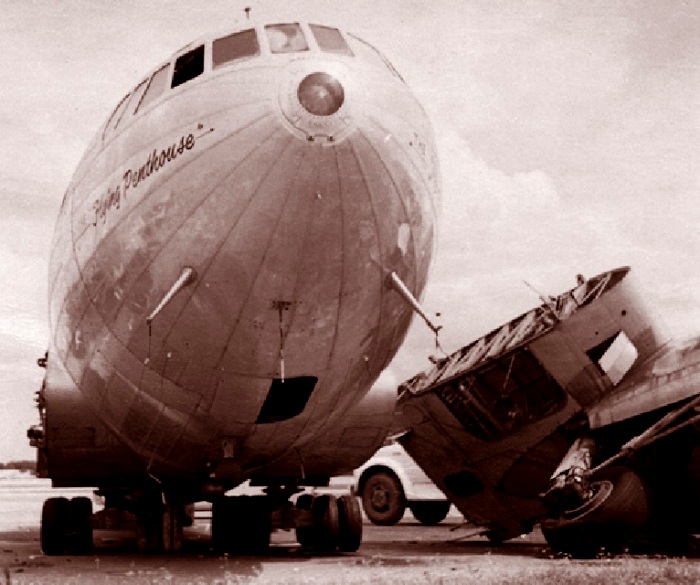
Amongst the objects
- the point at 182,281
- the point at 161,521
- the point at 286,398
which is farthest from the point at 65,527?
the point at 182,281

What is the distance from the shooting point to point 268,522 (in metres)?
12.3

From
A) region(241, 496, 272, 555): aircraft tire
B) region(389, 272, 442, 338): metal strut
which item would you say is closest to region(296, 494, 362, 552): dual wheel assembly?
region(241, 496, 272, 555): aircraft tire

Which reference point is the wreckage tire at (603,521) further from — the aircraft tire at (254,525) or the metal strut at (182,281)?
the metal strut at (182,281)

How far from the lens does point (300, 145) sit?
7367 millimetres

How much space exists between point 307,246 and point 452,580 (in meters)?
3.23

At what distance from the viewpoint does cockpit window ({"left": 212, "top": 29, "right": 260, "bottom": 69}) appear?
26.4ft

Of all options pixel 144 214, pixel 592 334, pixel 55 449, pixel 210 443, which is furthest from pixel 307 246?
pixel 592 334

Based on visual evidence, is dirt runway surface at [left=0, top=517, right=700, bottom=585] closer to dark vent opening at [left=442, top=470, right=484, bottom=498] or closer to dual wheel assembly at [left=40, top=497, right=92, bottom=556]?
dual wheel assembly at [left=40, top=497, right=92, bottom=556]

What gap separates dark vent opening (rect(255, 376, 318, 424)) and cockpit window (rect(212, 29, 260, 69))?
2897 millimetres

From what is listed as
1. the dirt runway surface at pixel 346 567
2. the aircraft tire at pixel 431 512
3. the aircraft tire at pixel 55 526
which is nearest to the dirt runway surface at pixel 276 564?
the dirt runway surface at pixel 346 567

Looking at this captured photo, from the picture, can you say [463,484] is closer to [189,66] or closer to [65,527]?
[65,527]

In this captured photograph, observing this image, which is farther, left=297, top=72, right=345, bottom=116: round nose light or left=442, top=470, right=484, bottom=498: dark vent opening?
left=442, top=470, right=484, bottom=498: dark vent opening

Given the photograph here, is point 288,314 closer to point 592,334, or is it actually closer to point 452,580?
point 452,580

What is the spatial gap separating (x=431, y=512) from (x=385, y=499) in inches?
58.8
